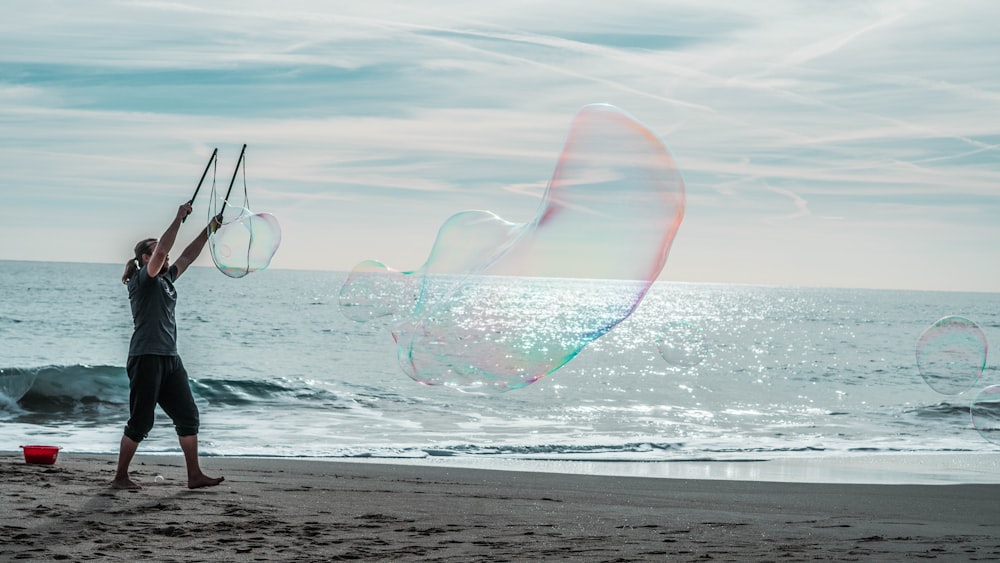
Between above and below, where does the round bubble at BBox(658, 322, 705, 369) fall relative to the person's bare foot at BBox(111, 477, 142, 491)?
above

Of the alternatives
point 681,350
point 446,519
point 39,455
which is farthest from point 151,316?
point 681,350

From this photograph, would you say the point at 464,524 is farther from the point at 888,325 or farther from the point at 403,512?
the point at 888,325

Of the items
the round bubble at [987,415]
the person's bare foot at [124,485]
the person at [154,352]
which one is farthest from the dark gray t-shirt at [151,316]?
the round bubble at [987,415]

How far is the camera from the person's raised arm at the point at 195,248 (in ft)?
23.7

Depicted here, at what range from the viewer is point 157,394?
A: 23.3ft

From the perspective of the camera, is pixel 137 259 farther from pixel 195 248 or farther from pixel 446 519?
pixel 446 519

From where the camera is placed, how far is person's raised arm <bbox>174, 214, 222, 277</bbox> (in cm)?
721

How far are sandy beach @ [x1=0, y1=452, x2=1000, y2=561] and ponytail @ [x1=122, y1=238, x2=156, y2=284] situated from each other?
4.92 ft

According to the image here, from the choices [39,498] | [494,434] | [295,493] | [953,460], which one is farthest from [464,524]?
[953,460]

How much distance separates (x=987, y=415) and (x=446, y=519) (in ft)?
30.8

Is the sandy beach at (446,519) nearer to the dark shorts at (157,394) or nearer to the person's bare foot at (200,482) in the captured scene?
the person's bare foot at (200,482)

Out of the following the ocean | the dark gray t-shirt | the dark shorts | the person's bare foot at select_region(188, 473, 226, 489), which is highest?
the dark gray t-shirt

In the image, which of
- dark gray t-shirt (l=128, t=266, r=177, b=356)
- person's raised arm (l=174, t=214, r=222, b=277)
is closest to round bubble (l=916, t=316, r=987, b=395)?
person's raised arm (l=174, t=214, r=222, b=277)

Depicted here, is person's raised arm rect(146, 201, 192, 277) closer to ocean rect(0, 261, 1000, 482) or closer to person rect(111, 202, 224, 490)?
person rect(111, 202, 224, 490)
